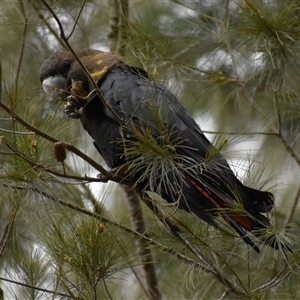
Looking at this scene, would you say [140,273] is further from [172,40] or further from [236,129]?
[172,40]

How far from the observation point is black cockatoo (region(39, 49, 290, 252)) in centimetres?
184

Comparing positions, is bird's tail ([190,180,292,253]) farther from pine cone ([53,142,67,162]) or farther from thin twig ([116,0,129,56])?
thin twig ([116,0,129,56])

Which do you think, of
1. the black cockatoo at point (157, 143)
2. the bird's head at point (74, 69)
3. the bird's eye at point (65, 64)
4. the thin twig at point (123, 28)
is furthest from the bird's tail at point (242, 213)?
the thin twig at point (123, 28)

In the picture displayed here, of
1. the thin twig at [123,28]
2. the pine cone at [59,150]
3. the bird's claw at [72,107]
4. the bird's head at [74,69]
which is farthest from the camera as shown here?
the thin twig at [123,28]

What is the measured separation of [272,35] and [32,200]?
3.32 feet

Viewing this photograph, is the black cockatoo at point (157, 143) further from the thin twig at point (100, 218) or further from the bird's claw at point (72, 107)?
the thin twig at point (100, 218)

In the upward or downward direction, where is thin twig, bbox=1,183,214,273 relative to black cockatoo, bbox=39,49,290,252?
downward

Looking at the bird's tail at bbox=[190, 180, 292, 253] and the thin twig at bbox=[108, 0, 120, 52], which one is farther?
the thin twig at bbox=[108, 0, 120, 52]

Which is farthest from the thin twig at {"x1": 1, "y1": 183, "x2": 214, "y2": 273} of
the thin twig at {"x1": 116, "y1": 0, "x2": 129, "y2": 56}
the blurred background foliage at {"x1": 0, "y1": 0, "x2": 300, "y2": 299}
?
the thin twig at {"x1": 116, "y1": 0, "x2": 129, "y2": 56}

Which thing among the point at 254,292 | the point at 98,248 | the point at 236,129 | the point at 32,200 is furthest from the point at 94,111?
the point at 236,129

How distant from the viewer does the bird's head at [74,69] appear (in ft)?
8.07

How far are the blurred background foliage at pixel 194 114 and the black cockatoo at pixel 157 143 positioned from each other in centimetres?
6

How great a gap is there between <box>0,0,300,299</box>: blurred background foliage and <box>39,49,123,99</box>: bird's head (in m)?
0.08

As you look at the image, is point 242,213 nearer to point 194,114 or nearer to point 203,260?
point 203,260
